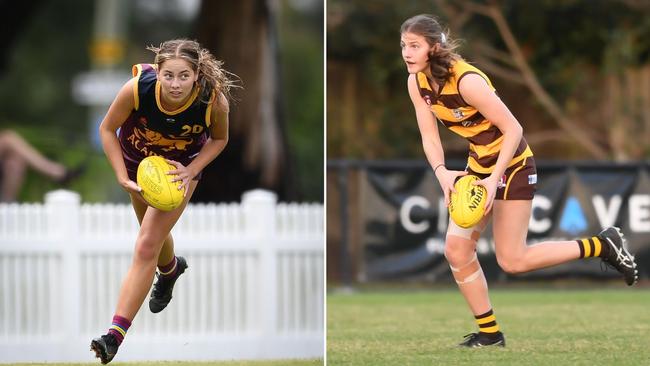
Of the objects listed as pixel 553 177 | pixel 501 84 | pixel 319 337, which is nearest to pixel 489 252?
pixel 553 177

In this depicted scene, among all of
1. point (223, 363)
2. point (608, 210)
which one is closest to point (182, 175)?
point (223, 363)

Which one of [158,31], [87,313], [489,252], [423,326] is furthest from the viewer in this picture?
[158,31]

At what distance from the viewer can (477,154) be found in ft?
25.2

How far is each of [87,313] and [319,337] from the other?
2.23m

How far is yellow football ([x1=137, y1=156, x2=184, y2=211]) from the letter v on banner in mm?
8086

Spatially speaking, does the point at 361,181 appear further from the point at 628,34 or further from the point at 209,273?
the point at 628,34

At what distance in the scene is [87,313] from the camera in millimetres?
12172

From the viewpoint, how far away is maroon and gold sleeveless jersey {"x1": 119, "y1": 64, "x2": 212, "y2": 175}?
7.30 m

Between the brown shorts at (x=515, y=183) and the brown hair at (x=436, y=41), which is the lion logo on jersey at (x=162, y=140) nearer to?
the brown hair at (x=436, y=41)

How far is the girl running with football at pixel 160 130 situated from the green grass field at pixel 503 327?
49.3 inches

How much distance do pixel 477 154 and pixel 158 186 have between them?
6.16 ft

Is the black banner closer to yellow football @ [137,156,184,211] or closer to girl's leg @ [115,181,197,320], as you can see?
girl's leg @ [115,181,197,320]

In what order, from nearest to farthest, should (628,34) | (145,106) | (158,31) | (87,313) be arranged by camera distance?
(145,106) → (87,313) → (628,34) → (158,31)

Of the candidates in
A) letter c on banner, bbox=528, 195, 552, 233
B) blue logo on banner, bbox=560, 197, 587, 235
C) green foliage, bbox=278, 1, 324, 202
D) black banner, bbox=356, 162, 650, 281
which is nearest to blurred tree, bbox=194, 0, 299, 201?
black banner, bbox=356, 162, 650, 281
